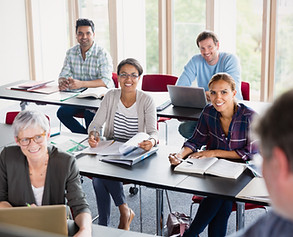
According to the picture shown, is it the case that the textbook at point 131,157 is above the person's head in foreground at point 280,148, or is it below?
below

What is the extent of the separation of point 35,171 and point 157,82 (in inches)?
117

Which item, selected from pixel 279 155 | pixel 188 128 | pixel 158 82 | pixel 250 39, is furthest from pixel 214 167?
pixel 250 39

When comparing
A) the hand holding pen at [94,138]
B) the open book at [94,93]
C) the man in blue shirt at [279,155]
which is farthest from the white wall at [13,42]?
the man in blue shirt at [279,155]

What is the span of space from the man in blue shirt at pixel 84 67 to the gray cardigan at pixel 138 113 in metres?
1.28

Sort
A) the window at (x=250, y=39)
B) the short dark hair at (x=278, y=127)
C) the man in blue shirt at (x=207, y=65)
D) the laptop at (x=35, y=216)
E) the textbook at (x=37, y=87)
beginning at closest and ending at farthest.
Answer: the short dark hair at (x=278, y=127) → the laptop at (x=35, y=216) → the man in blue shirt at (x=207, y=65) → the textbook at (x=37, y=87) → the window at (x=250, y=39)

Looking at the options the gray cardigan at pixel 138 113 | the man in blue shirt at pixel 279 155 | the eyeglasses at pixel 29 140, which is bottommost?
the gray cardigan at pixel 138 113

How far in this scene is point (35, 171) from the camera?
8.29 ft

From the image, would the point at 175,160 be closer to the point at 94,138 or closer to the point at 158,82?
the point at 94,138

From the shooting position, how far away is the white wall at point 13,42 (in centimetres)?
721

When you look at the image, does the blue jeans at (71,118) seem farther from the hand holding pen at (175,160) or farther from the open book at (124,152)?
the hand holding pen at (175,160)

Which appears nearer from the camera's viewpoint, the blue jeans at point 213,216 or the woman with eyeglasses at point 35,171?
the woman with eyeglasses at point 35,171

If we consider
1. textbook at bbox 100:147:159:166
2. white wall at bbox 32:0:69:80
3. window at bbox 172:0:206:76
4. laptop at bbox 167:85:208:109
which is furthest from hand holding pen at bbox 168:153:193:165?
white wall at bbox 32:0:69:80

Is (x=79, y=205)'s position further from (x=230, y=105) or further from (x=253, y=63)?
(x=253, y=63)

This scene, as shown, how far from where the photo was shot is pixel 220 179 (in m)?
2.87
